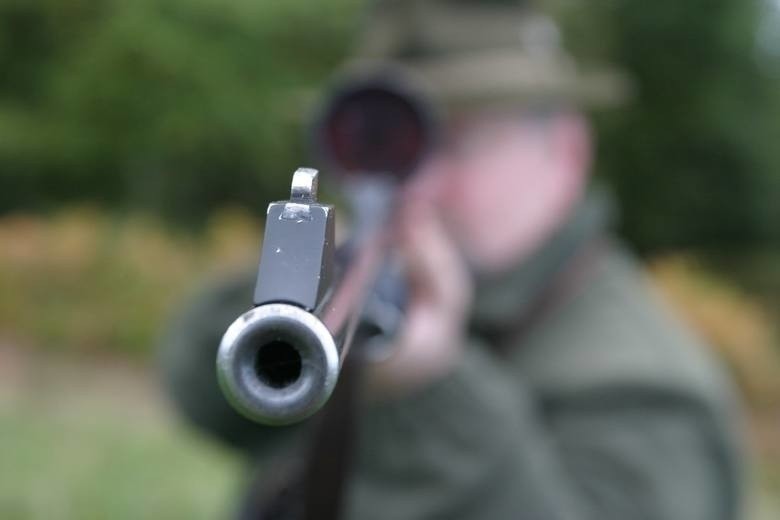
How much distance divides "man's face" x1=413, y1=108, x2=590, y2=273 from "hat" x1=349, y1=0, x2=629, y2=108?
0.06m

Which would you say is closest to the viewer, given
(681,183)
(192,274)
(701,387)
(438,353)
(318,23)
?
(438,353)

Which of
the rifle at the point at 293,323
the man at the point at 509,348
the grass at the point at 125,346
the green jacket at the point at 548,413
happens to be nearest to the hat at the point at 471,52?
the man at the point at 509,348

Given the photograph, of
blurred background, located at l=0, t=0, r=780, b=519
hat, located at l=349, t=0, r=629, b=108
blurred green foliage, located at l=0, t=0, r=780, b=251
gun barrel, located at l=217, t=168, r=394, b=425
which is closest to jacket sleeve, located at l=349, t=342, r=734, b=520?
hat, located at l=349, t=0, r=629, b=108

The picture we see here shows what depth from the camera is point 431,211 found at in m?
2.12

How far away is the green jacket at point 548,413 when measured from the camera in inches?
81.2

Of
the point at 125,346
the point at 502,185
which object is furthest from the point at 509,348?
the point at 125,346

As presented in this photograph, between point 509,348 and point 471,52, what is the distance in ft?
2.12

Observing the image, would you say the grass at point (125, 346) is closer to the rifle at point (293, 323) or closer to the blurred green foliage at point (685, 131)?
the blurred green foliage at point (685, 131)

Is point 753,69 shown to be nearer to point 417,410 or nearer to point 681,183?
point 681,183

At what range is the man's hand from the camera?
6.04 feet

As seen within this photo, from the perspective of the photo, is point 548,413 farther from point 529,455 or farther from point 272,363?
point 272,363

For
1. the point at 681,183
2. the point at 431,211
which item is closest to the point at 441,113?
the point at 431,211

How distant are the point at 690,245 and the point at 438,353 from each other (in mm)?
10383

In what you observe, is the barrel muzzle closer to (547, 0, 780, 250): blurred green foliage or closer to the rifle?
the rifle
